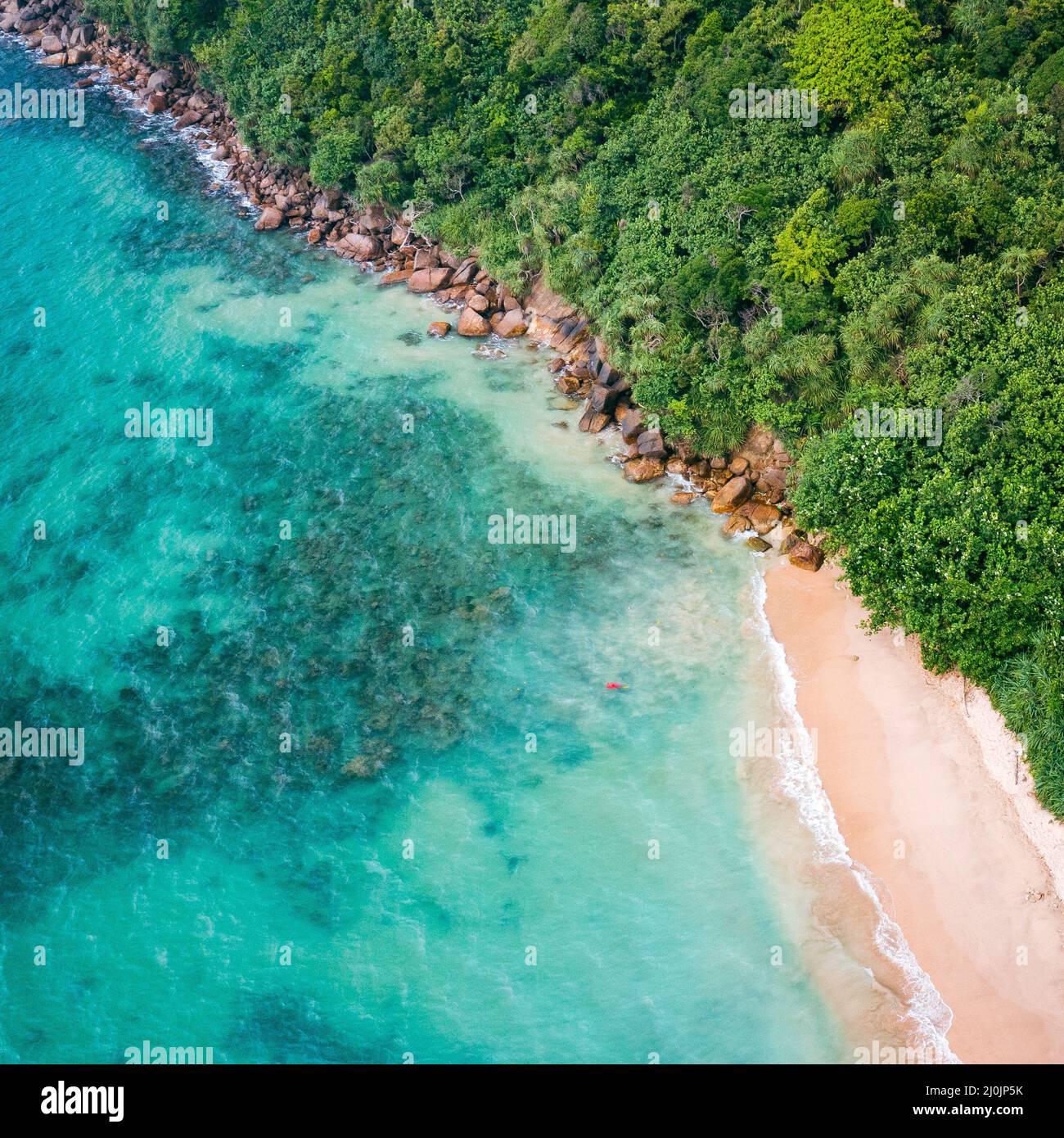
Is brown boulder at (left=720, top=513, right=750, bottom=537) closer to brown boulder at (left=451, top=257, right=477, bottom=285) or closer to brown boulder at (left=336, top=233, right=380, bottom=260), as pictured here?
brown boulder at (left=451, top=257, right=477, bottom=285)

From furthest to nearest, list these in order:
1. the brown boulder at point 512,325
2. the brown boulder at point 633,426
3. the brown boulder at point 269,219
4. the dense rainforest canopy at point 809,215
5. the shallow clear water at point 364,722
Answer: the brown boulder at point 269,219
the brown boulder at point 512,325
the brown boulder at point 633,426
the dense rainforest canopy at point 809,215
the shallow clear water at point 364,722

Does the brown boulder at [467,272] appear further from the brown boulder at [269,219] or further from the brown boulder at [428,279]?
the brown boulder at [269,219]

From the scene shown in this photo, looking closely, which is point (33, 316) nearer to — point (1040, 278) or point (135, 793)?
point (135, 793)

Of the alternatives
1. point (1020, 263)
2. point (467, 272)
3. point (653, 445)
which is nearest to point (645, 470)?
point (653, 445)

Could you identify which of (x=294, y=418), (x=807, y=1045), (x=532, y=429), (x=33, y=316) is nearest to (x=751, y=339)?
(x=532, y=429)

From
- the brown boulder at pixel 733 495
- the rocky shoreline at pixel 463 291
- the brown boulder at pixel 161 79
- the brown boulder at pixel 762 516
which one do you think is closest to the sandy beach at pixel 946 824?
the brown boulder at pixel 762 516

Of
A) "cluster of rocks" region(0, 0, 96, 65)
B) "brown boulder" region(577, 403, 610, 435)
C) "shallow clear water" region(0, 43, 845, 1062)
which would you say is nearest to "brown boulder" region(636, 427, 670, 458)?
"shallow clear water" region(0, 43, 845, 1062)
